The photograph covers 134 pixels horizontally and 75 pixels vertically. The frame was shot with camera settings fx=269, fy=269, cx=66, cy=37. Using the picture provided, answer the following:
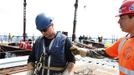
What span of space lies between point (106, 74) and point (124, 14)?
4846mm

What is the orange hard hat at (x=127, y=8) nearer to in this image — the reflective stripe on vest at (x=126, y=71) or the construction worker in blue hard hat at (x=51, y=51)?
the reflective stripe on vest at (x=126, y=71)

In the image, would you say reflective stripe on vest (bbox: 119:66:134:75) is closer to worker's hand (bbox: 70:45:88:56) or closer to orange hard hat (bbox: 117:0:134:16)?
orange hard hat (bbox: 117:0:134:16)

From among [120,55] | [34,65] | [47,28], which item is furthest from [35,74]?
[120,55]

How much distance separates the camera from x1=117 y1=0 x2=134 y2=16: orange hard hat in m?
2.58

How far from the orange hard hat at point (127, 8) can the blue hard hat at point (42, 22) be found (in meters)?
1.14

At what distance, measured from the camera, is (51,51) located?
3.52 meters

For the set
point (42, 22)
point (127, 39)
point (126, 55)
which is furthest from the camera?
point (42, 22)

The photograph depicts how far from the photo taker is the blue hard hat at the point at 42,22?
137 inches

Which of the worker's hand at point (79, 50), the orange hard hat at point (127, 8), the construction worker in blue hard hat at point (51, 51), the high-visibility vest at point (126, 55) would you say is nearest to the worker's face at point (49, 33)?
the construction worker in blue hard hat at point (51, 51)

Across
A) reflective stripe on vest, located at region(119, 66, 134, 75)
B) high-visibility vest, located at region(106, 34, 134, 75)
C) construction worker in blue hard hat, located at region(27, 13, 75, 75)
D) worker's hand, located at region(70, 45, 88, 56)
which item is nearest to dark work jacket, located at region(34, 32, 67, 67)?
construction worker in blue hard hat, located at region(27, 13, 75, 75)

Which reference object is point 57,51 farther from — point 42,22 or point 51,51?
point 42,22

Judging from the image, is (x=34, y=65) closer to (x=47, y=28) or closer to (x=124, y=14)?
(x=47, y=28)

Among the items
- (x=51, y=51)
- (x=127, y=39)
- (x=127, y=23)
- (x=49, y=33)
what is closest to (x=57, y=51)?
(x=51, y=51)

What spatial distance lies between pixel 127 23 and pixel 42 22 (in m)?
1.30
